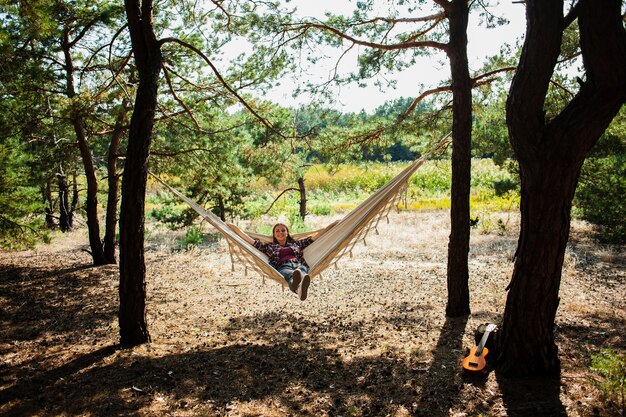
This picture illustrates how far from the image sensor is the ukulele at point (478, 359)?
2.24m

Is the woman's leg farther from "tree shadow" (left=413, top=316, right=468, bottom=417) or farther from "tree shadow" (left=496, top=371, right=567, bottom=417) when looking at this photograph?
"tree shadow" (left=496, top=371, right=567, bottom=417)

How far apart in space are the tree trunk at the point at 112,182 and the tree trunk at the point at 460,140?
328 cm

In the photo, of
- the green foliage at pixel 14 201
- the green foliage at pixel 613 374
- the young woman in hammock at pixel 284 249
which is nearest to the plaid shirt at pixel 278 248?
the young woman in hammock at pixel 284 249

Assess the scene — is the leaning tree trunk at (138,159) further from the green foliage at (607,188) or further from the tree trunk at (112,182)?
the green foliage at (607,188)

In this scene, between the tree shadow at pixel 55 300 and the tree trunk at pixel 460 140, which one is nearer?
the tree trunk at pixel 460 140

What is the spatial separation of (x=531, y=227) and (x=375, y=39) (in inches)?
89.7

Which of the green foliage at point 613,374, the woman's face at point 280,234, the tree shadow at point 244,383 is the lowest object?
the tree shadow at point 244,383

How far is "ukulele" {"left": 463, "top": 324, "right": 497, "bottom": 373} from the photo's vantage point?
7.34 feet

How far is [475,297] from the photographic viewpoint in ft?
12.7

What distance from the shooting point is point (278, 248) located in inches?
154

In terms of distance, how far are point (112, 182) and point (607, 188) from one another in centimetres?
623

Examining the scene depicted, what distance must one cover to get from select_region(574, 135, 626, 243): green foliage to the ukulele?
176 inches

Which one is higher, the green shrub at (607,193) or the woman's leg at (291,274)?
the green shrub at (607,193)

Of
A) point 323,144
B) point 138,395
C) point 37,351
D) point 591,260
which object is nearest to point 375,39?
point 323,144
